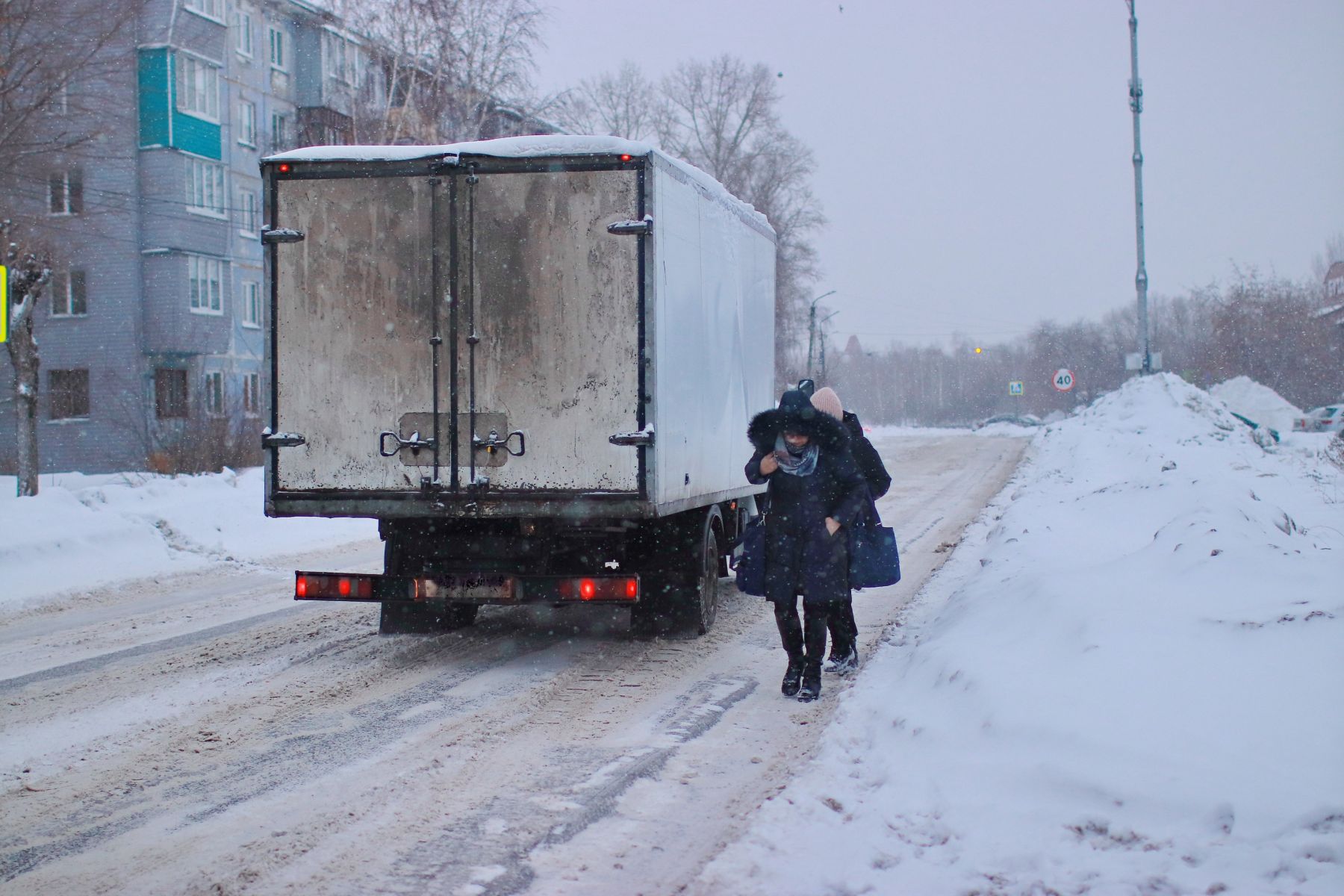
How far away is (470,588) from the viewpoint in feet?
25.2

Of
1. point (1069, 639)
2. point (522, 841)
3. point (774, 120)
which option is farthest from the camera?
point (774, 120)

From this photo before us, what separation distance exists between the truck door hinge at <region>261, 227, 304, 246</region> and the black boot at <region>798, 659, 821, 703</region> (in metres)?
4.00

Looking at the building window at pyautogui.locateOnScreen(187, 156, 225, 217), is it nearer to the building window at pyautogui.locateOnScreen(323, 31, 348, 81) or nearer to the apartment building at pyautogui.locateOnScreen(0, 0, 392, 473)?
the apartment building at pyautogui.locateOnScreen(0, 0, 392, 473)

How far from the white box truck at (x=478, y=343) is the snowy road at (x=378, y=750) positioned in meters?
0.83

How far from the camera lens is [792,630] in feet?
23.1

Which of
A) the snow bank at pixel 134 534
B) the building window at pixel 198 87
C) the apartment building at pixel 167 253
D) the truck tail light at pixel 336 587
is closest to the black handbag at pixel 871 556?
the truck tail light at pixel 336 587

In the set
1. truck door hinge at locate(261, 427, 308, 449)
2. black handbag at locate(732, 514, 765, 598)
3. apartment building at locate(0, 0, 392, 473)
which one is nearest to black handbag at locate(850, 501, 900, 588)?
black handbag at locate(732, 514, 765, 598)

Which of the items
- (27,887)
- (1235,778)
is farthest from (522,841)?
(1235,778)

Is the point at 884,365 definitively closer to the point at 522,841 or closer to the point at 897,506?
the point at 897,506

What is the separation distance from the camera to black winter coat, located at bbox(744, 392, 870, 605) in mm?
6965

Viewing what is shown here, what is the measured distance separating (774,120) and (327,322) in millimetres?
46709

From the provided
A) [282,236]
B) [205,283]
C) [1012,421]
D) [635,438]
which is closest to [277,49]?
[205,283]

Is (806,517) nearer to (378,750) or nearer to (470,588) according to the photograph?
(470,588)

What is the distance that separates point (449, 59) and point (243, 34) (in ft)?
41.7
